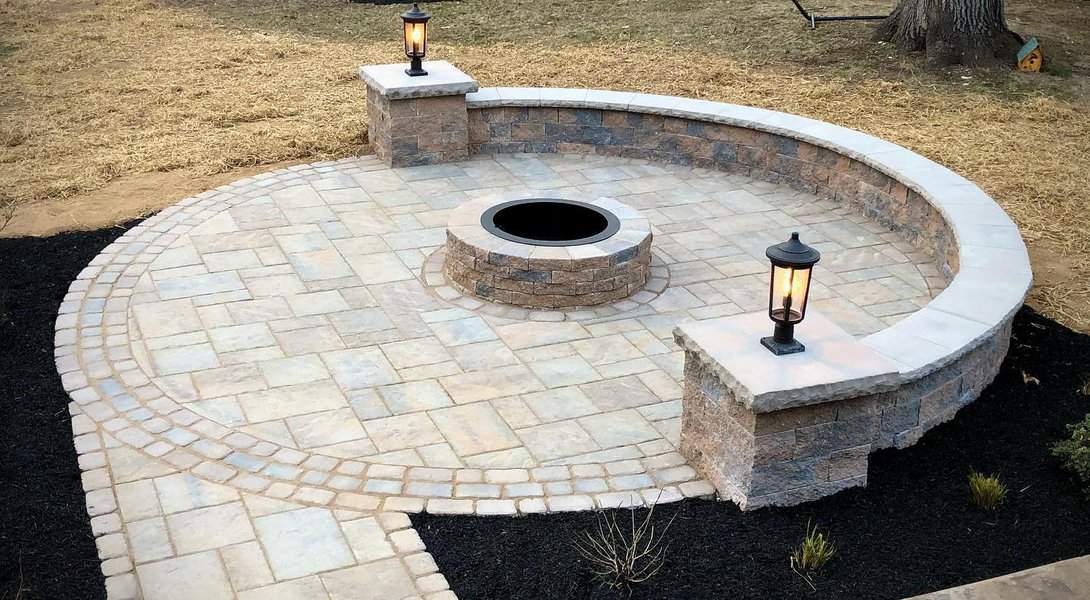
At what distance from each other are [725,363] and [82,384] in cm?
377

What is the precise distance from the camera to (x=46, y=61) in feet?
44.9

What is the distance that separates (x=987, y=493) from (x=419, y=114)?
6.24 metres

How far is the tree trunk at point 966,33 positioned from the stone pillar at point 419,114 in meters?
6.42

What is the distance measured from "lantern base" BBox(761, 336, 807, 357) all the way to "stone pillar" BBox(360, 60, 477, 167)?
5.36 m

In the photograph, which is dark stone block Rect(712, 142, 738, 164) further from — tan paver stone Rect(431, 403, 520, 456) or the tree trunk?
the tree trunk

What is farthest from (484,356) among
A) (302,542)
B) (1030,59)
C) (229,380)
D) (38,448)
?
(1030,59)

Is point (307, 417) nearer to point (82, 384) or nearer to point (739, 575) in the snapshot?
point (82, 384)

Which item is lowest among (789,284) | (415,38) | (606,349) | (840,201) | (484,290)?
(606,349)

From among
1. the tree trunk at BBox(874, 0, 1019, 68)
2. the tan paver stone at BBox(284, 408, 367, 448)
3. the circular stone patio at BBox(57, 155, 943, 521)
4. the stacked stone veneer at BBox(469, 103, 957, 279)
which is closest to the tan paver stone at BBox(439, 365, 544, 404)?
the circular stone patio at BBox(57, 155, 943, 521)

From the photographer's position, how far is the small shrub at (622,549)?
4879 millimetres

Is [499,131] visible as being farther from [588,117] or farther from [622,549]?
[622,549]

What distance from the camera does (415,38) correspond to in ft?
32.1

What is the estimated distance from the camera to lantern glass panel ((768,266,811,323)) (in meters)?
5.07

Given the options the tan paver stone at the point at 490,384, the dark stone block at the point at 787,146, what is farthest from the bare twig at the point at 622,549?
the dark stone block at the point at 787,146
